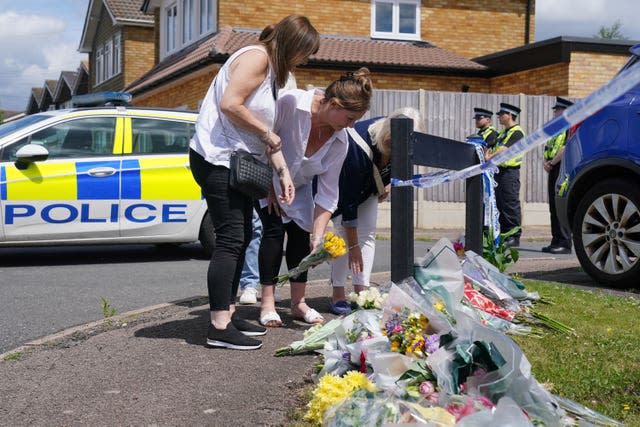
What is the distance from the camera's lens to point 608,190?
7.05m

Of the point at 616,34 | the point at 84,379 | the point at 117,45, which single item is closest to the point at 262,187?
the point at 84,379

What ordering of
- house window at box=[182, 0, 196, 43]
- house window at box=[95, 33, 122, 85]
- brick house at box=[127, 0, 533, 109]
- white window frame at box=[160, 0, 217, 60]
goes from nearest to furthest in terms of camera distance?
1. brick house at box=[127, 0, 533, 109]
2. white window frame at box=[160, 0, 217, 60]
3. house window at box=[182, 0, 196, 43]
4. house window at box=[95, 33, 122, 85]

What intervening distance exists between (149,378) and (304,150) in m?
1.65

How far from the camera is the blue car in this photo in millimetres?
6785

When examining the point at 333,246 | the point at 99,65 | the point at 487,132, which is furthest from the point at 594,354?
the point at 99,65

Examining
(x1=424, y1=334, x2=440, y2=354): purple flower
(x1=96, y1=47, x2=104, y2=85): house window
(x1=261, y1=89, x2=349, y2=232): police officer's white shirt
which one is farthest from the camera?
(x1=96, y1=47, x2=104, y2=85): house window

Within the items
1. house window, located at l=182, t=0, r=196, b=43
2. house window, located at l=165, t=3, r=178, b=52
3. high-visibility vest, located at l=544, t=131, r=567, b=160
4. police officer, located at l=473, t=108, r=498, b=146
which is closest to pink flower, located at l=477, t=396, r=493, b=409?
high-visibility vest, located at l=544, t=131, r=567, b=160

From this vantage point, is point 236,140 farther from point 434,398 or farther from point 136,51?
point 136,51

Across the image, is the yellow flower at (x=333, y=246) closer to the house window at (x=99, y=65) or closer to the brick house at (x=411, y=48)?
the brick house at (x=411, y=48)

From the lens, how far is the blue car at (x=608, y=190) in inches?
267

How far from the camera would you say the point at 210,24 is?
70.3ft

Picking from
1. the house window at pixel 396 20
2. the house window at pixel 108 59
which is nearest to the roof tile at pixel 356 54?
the house window at pixel 396 20

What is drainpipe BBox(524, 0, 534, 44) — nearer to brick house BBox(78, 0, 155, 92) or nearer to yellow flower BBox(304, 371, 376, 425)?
brick house BBox(78, 0, 155, 92)

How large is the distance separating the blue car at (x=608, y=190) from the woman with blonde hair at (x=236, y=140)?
3.26 m
